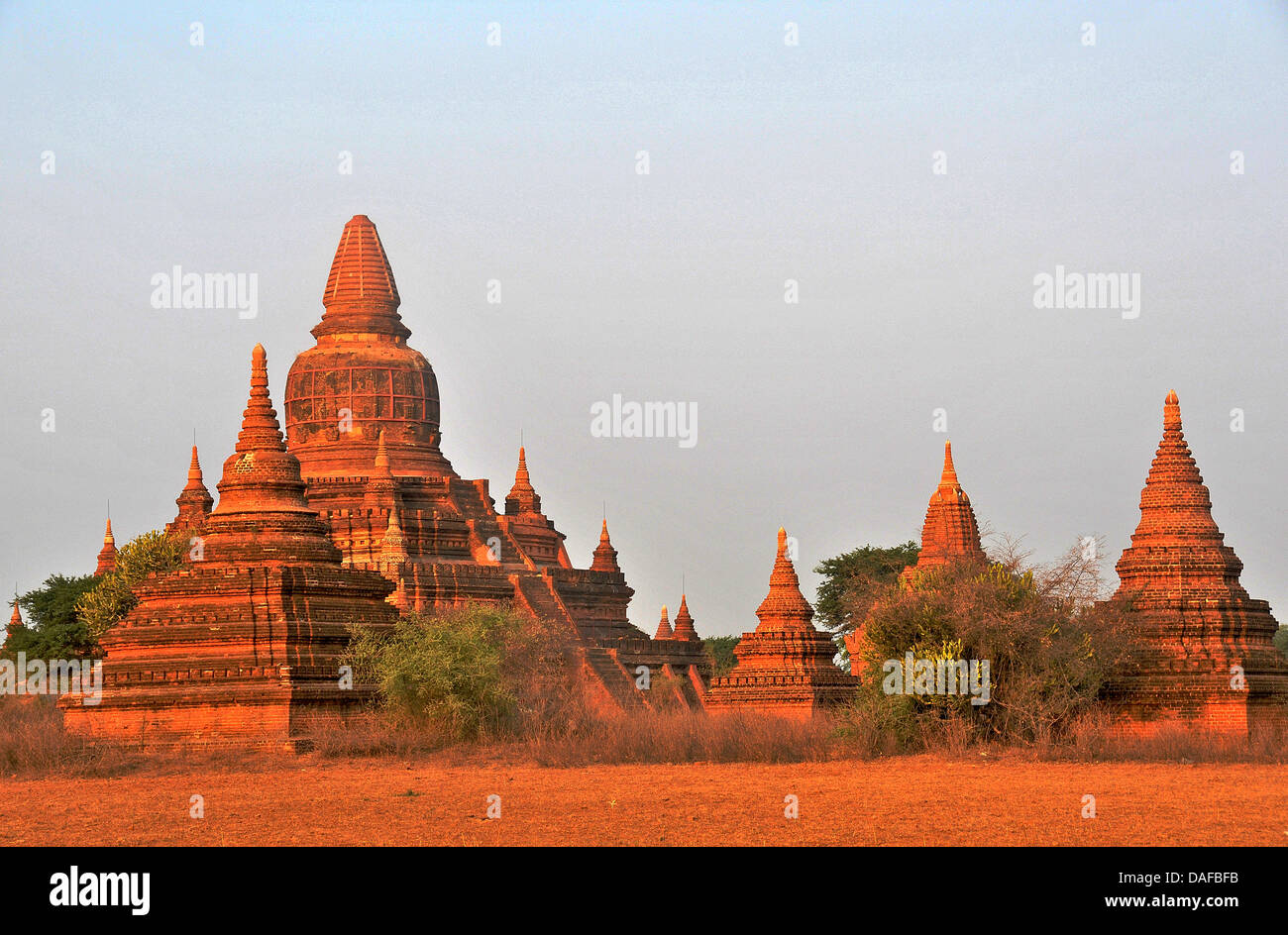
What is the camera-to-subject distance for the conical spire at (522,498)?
251ft

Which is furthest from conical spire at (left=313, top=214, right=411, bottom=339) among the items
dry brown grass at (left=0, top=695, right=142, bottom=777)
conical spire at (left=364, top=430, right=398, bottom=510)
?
dry brown grass at (left=0, top=695, right=142, bottom=777)

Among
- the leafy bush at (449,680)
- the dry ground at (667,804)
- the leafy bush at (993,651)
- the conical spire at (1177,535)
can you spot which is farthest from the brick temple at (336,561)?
the conical spire at (1177,535)

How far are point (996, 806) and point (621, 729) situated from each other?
514 inches

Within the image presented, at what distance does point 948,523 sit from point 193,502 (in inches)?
915

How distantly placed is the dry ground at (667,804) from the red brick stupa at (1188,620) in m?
10.00

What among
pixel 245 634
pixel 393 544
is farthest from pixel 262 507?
pixel 393 544

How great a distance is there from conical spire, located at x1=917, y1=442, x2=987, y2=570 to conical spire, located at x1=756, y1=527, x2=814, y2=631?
7.02 metres

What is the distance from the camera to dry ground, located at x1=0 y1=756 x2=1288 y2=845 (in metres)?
27.3

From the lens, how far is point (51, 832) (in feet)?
94.8

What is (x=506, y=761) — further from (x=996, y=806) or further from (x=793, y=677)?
(x=793, y=677)

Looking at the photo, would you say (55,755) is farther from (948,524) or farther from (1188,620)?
(948,524)

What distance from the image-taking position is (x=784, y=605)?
58.5 meters
